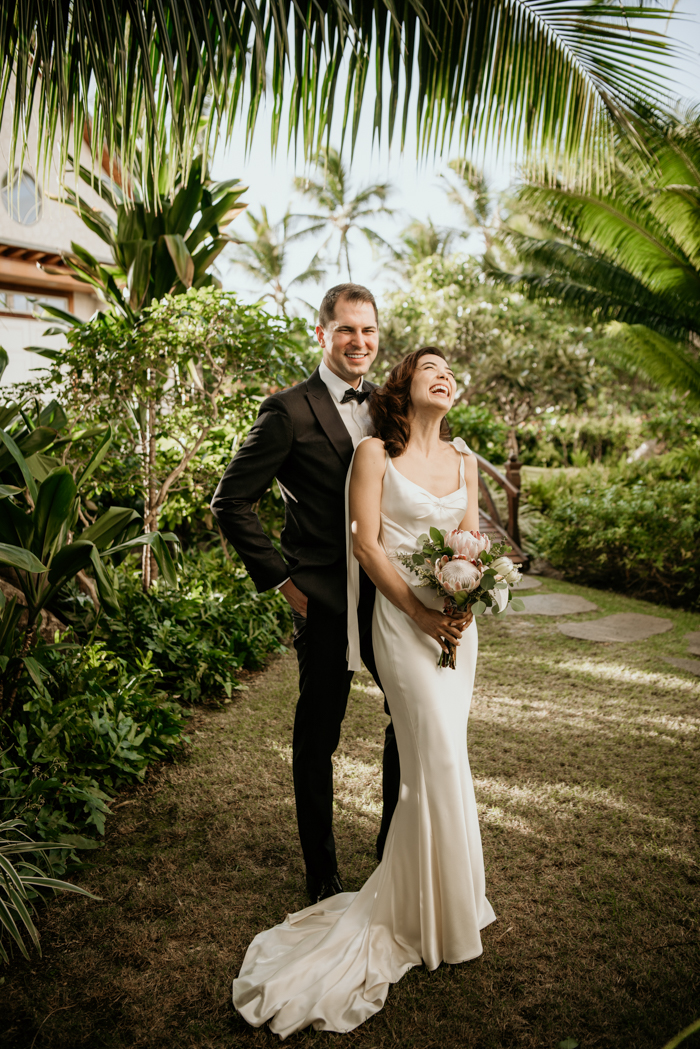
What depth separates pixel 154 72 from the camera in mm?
2043

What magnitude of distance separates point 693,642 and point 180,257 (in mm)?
5455

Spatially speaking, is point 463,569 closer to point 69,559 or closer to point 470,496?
point 470,496

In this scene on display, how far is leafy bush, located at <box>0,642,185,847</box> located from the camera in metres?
3.02

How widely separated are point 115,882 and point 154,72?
2945 millimetres

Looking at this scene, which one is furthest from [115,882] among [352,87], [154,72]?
[352,87]

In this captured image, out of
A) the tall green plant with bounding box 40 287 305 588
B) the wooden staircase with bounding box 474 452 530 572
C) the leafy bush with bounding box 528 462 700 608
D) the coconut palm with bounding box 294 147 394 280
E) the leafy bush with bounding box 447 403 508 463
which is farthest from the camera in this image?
the coconut palm with bounding box 294 147 394 280

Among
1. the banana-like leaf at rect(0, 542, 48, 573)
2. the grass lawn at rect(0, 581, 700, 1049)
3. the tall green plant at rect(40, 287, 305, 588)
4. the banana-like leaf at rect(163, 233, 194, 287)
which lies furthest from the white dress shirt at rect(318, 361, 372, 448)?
the banana-like leaf at rect(163, 233, 194, 287)

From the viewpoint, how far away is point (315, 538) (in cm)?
270

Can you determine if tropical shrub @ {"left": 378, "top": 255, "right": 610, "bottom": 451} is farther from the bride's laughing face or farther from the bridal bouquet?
the bridal bouquet

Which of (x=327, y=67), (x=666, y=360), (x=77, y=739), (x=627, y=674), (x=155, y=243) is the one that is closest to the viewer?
(x=327, y=67)

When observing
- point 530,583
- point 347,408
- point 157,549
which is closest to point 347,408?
point 347,408

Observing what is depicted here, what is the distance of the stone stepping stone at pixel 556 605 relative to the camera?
706cm

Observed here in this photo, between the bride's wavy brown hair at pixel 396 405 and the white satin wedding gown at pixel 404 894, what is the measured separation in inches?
6.7

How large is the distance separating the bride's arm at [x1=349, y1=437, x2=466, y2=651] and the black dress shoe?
43.4 inches
